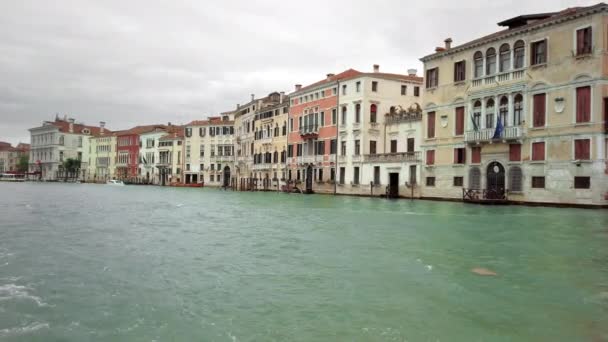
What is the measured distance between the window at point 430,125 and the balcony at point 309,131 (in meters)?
14.2

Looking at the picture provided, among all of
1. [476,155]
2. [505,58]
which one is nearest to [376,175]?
[476,155]

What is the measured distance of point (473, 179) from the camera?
30.4 meters

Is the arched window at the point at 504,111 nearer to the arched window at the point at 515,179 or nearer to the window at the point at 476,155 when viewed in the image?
the window at the point at 476,155

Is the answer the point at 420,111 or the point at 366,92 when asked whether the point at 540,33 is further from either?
the point at 366,92

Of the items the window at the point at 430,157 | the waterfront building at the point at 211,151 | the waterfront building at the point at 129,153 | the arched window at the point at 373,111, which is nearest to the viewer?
the window at the point at 430,157

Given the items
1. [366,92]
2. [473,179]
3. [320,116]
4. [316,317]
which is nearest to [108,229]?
[316,317]

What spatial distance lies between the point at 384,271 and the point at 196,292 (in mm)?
3101

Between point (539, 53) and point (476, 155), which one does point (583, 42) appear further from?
point (476, 155)

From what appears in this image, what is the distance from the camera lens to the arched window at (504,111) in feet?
92.5

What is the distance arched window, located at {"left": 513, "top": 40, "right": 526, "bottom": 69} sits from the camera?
27.5 metres

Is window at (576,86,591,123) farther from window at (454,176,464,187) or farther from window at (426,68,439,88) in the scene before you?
window at (426,68,439,88)

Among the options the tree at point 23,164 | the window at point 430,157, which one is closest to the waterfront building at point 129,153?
the tree at point 23,164

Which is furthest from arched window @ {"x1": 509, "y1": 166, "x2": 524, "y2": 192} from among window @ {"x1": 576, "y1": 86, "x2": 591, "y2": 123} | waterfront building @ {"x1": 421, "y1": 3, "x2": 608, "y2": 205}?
window @ {"x1": 576, "y1": 86, "x2": 591, "y2": 123}

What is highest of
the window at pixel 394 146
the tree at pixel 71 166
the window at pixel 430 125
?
the window at pixel 430 125
